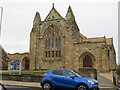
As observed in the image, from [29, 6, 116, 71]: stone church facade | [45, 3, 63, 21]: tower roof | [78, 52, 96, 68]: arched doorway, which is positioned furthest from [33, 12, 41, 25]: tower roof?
[78, 52, 96, 68]: arched doorway

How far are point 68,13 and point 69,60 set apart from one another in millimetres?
10308

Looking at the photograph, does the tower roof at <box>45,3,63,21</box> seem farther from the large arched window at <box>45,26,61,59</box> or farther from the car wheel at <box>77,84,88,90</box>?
the car wheel at <box>77,84,88,90</box>

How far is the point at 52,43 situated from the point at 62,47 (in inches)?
116

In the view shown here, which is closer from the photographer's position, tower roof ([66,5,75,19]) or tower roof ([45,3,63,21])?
tower roof ([66,5,75,19])

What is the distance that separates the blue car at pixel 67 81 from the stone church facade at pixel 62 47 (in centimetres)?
3145

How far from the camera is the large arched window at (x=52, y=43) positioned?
2137 inches

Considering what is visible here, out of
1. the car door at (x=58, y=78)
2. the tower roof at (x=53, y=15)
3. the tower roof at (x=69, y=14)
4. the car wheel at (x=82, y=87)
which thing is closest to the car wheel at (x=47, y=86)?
the car door at (x=58, y=78)

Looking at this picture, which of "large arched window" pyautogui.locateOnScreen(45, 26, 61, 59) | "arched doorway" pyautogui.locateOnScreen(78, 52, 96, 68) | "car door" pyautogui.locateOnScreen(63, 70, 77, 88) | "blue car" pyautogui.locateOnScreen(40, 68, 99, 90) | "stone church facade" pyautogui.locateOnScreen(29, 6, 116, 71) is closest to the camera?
"blue car" pyautogui.locateOnScreen(40, 68, 99, 90)

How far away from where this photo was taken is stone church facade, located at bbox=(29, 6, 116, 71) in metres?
50.4

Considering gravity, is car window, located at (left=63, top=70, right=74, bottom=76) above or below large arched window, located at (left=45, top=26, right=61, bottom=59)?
below

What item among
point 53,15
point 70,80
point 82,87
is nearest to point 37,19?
point 53,15

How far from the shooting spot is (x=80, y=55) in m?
51.7

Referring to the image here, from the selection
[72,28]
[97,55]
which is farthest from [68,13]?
[97,55]

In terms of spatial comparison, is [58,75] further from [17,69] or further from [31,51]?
[31,51]
